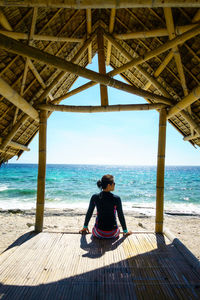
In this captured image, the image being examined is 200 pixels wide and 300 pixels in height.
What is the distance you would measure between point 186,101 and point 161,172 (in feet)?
4.43

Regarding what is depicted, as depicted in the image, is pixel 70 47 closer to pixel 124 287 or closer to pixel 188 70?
pixel 188 70

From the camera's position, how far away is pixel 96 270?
2.27 metres

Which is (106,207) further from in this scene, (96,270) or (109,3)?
(109,3)

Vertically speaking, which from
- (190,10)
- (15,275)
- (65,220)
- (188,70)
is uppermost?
(190,10)

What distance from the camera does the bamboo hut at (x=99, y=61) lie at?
10.2 ft

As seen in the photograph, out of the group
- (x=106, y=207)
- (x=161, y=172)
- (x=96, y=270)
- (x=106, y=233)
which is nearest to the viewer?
(x=96, y=270)

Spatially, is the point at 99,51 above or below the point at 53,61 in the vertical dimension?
above

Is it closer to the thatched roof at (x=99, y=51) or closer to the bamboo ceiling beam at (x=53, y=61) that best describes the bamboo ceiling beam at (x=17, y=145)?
the thatched roof at (x=99, y=51)

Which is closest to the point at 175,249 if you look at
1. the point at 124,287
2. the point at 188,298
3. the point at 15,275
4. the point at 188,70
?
the point at 188,298

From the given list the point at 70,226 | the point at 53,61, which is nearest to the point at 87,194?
the point at 70,226

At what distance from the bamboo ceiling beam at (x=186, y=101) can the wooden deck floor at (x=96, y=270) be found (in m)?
2.34

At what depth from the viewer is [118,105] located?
3678 mm

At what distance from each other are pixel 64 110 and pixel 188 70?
2.72m

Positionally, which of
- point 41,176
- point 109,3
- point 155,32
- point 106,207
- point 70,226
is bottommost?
point 70,226
